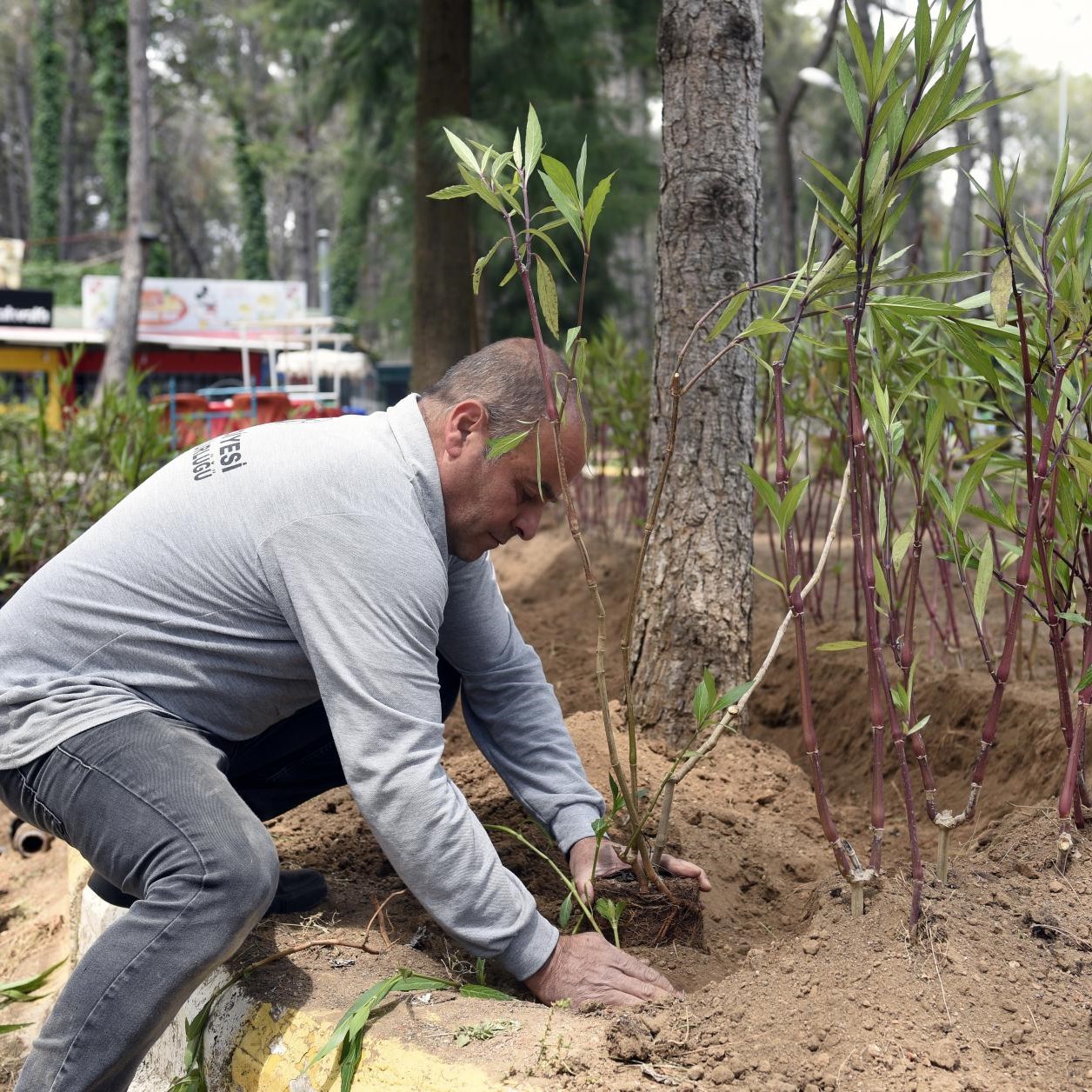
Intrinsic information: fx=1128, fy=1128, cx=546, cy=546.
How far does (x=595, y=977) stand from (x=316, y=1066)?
0.47 meters

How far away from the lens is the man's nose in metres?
2.07

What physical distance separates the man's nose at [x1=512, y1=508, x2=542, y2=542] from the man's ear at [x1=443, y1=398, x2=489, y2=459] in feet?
0.55

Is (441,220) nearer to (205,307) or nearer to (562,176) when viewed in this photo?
(562,176)

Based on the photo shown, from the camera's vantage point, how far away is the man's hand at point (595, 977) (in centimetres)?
188

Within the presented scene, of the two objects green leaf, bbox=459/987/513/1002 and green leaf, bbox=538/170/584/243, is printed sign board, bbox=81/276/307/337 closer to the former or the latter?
green leaf, bbox=538/170/584/243

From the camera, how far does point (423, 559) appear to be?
75.0 inches

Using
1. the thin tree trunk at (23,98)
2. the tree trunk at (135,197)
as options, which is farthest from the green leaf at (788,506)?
the thin tree trunk at (23,98)

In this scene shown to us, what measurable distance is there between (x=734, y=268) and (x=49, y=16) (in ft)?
122

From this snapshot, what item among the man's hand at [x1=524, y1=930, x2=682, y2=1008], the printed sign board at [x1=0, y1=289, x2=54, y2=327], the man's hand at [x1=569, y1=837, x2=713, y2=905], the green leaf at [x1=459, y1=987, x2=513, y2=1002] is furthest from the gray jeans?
the printed sign board at [x1=0, y1=289, x2=54, y2=327]

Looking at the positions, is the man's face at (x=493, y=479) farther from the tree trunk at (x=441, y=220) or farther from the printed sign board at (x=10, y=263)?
the printed sign board at (x=10, y=263)

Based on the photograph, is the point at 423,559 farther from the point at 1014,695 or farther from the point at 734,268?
the point at 1014,695

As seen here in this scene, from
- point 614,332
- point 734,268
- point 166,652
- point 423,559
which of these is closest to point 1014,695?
point 734,268

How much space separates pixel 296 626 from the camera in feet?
6.36

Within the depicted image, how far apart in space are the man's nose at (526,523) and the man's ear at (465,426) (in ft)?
0.55
